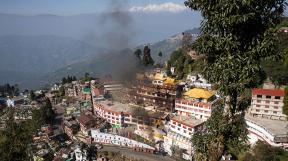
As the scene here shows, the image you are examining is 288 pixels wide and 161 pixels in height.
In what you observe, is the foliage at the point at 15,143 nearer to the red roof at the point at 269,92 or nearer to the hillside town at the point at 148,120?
the hillside town at the point at 148,120

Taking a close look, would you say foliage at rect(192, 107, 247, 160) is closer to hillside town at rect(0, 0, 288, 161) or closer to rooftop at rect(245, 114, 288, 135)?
hillside town at rect(0, 0, 288, 161)

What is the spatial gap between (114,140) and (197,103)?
10.8 meters

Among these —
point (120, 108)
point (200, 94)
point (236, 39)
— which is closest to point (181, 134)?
point (200, 94)

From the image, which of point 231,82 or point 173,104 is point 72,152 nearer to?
point 173,104

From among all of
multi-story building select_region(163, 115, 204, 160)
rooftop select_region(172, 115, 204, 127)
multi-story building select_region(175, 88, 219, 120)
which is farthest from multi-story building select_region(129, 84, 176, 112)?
multi-story building select_region(163, 115, 204, 160)

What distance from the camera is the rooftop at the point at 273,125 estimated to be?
78.6 ft

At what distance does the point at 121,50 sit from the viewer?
44219mm

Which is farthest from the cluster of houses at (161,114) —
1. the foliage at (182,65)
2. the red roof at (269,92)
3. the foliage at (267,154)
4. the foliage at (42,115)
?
the foliage at (42,115)

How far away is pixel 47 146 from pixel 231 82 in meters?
32.4

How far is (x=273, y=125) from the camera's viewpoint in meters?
25.8

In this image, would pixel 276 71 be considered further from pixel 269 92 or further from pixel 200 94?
pixel 200 94

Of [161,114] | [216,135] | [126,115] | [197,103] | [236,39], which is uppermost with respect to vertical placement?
[236,39]

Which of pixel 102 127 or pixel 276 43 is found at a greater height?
pixel 276 43

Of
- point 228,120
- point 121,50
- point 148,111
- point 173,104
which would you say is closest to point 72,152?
point 148,111
